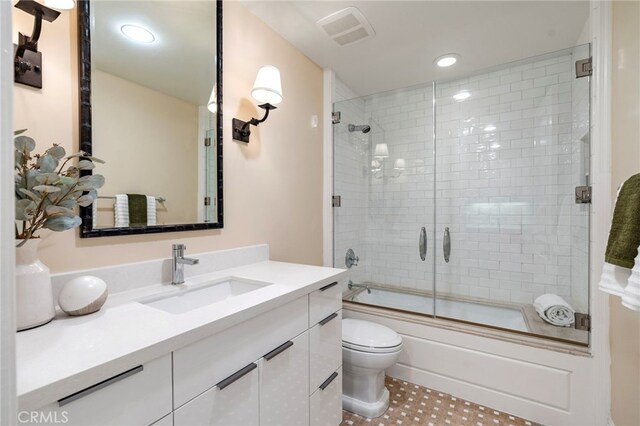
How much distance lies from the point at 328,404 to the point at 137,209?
127 cm

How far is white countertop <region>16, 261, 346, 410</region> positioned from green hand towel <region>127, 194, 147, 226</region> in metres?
0.28

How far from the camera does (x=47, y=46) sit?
37.3 inches

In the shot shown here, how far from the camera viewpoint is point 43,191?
2.50 ft

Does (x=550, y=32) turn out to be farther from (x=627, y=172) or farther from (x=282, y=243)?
(x=282, y=243)

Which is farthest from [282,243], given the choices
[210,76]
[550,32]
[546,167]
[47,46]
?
[550,32]

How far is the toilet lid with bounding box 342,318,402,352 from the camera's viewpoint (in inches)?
64.8

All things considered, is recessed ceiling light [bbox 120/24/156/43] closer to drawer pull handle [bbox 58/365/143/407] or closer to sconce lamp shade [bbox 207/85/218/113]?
sconce lamp shade [bbox 207/85/218/113]

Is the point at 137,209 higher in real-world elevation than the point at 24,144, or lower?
lower

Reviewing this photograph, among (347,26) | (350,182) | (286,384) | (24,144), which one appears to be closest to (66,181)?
(24,144)

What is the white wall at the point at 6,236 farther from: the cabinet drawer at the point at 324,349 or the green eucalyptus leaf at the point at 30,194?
the cabinet drawer at the point at 324,349

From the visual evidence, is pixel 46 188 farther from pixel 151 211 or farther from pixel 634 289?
pixel 634 289

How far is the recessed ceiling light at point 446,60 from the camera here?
2253 mm

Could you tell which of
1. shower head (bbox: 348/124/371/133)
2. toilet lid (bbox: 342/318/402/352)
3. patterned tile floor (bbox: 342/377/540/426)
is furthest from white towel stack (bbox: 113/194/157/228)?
shower head (bbox: 348/124/371/133)

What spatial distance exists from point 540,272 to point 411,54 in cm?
202
